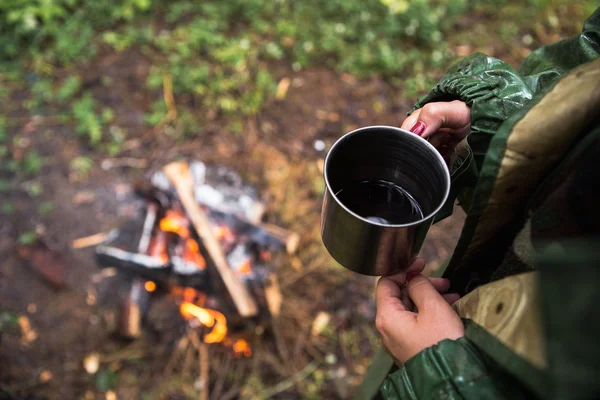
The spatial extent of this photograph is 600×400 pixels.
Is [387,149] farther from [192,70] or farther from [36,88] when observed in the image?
[36,88]

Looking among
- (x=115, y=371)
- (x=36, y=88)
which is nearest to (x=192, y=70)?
(x=36, y=88)

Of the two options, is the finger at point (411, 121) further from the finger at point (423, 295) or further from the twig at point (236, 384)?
the twig at point (236, 384)

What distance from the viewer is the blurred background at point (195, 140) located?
2.76m

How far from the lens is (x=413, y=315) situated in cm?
113

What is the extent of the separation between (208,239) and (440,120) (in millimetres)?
1814

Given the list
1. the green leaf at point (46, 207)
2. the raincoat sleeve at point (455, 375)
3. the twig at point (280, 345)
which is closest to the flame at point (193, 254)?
the twig at point (280, 345)

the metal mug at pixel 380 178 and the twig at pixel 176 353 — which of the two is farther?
the twig at pixel 176 353

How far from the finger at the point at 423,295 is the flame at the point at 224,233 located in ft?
6.17

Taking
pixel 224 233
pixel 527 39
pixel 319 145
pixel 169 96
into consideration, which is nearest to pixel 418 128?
pixel 224 233

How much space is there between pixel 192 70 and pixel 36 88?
1.33m

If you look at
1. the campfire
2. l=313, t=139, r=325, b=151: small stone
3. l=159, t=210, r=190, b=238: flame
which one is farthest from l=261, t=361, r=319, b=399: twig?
l=313, t=139, r=325, b=151: small stone

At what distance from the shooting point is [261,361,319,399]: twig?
268 cm

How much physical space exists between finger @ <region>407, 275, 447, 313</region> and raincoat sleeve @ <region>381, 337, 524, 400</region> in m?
0.12

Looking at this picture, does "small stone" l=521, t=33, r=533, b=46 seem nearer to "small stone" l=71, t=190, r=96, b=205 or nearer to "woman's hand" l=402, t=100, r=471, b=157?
"woman's hand" l=402, t=100, r=471, b=157
